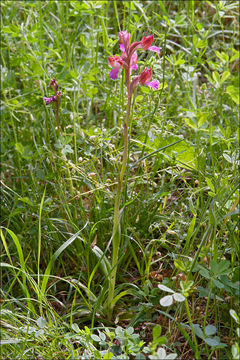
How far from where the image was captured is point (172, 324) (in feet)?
4.86

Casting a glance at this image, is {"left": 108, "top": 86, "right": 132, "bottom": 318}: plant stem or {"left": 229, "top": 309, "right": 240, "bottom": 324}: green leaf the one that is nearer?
{"left": 229, "top": 309, "right": 240, "bottom": 324}: green leaf

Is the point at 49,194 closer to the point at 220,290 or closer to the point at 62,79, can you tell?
the point at 62,79

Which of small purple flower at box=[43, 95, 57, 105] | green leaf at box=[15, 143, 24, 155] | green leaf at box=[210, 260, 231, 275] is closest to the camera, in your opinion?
green leaf at box=[210, 260, 231, 275]

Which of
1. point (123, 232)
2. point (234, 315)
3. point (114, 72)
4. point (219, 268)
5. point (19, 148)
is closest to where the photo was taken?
point (234, 315)

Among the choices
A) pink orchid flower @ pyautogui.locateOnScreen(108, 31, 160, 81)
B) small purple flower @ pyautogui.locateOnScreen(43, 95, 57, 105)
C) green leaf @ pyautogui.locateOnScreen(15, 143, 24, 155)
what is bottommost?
green leaf @ pyautogui.locateOnScreen(15, 143, 24, 155)

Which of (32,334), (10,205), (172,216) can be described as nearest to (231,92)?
(172,216)

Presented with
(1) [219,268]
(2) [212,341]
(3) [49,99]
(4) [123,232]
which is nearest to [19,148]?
(3) [49,99]

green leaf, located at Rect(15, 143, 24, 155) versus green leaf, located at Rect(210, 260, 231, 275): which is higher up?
green leaf, located at Rect(15, 143, 24, 155)

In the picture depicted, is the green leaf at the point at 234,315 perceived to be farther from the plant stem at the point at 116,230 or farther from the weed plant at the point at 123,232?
the plant stem at the point at 116,230

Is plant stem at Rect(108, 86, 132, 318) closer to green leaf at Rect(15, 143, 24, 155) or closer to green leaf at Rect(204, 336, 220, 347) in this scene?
green leaf at Rect(204, 336, 220, 347)

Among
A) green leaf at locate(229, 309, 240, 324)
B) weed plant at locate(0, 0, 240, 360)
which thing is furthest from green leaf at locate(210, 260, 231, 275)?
Result: green leaf at locate(229, 309, 240, 324)

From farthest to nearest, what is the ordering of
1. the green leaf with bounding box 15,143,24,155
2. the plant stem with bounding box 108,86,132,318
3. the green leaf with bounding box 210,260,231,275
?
1. the green leaf with bounding box 15,143,24,155
2. the plant stem with bounding box 108,86,132,318
3. the green leaf with bounding box 210,260,231,275

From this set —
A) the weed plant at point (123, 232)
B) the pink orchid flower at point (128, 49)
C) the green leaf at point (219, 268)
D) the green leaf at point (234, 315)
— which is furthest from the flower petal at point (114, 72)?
→ the green leaf at point (234, 315)

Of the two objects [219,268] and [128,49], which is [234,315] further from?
[128,49]
